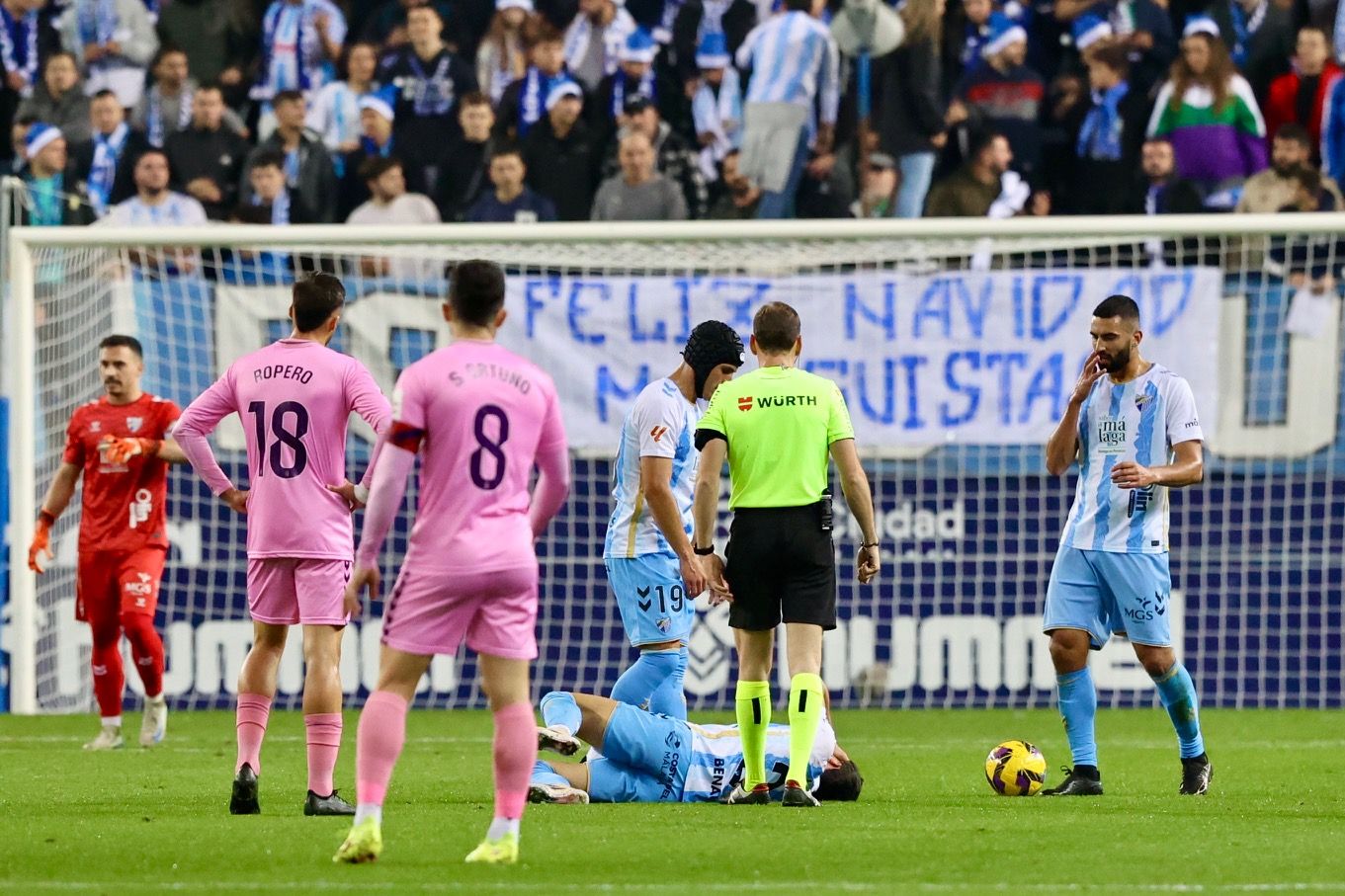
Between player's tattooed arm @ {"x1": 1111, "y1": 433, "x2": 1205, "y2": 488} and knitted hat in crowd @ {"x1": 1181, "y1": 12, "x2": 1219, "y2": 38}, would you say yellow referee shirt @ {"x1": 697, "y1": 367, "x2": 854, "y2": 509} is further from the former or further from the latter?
knitted hat in crowd @ {"x1": 1181, "y1": 12, "x2": 1219, "y2": 38}

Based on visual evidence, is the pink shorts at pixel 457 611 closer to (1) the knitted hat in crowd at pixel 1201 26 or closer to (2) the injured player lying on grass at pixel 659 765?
(2) the injured player lying on grass at pixel 659 765

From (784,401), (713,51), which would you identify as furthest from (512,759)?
(713,51)

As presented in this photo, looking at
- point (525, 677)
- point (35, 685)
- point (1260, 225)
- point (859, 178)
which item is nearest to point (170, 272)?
point (35, 685)

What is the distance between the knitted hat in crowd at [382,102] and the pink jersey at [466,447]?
11679 millimetres

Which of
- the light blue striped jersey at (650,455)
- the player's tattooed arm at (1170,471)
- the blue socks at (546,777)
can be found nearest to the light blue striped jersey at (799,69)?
the light blue striped jersey at (650,455)

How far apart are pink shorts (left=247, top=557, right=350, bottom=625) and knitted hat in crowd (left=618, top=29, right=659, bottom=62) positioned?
10.3 m

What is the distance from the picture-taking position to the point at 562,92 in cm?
1766

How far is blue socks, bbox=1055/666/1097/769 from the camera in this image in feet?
31.5

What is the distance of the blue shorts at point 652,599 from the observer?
384 inches

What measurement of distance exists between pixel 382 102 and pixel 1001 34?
525 centimetres

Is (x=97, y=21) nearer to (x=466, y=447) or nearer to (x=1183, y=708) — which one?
(x=1183, y=708)

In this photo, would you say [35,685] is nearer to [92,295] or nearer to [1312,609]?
[92,295]

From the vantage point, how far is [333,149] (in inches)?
707

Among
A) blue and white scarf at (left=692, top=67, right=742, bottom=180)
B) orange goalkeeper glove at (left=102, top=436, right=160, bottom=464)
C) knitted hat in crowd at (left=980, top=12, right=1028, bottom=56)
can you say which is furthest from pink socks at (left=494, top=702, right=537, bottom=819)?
knitted hat in crowd at (left=980, top=12, right=1028, bottom=56)
